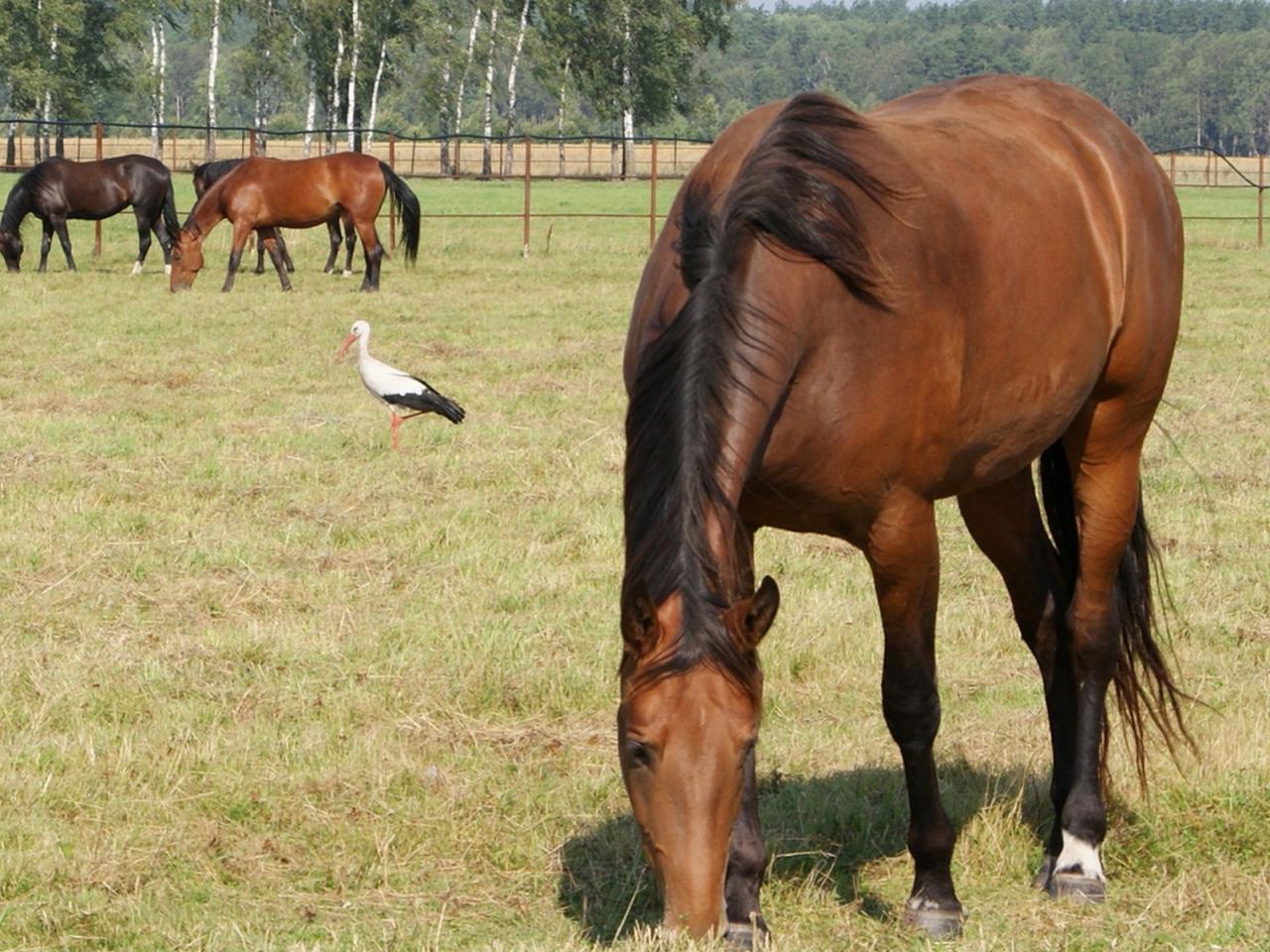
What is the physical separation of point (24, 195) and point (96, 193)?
3.20ft

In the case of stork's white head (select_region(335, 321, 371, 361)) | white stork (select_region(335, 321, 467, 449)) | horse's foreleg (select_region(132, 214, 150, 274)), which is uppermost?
horse's foreleg (select_region(132, 214, 150, 274))

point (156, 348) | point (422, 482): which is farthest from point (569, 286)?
point (422, 482)

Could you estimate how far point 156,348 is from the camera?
12.5 m

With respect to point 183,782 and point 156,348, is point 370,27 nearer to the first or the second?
point 156,348

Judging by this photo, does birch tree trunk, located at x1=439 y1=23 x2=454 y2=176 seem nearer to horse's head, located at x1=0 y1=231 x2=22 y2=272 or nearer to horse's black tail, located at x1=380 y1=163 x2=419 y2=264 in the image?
horse's black tail, located at x1=380 y1=163 x2=419 y2=264

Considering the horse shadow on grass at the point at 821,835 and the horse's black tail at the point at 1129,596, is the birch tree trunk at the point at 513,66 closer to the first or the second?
the horse's black tail at the point at 1129,596

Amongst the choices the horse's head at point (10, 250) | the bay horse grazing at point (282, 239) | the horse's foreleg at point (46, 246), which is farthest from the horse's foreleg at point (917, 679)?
the horse's head at point (10, 250)

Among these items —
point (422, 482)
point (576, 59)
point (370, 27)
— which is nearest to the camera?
point (422, 482)

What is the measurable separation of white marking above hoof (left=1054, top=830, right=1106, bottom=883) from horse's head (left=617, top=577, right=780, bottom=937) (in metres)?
1.53

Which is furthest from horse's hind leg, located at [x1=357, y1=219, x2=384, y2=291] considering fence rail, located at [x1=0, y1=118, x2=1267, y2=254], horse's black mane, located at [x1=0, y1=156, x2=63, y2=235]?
fence rail, located at [x1=0, y1=118, x2=1267, y2=254]

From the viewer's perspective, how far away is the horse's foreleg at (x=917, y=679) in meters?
3.28

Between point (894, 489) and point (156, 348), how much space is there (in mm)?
10224

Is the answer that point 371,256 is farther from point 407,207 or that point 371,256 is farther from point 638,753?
point 638,753

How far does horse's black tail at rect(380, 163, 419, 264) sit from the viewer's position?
789 inches
